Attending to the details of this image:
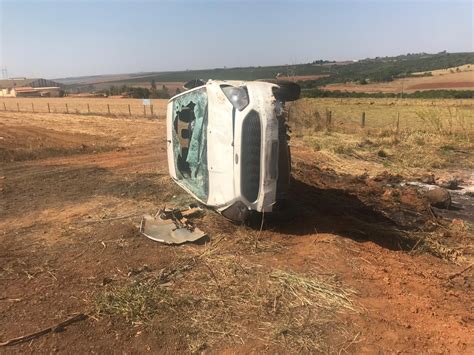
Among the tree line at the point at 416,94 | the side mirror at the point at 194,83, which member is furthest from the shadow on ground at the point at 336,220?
the tree line at the point at 416,94

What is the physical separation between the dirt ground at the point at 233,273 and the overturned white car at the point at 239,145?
499 mm

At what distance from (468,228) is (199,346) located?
572 cm

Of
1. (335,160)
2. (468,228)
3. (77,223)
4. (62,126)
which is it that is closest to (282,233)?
(77,223)

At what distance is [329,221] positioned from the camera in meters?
6.26

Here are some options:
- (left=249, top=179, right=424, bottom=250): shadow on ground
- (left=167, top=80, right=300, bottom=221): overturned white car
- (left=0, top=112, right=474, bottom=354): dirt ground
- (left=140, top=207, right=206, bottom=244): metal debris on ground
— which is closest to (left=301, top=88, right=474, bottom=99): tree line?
(left=249, top=179, right=424, bottom=250): shadow on ground

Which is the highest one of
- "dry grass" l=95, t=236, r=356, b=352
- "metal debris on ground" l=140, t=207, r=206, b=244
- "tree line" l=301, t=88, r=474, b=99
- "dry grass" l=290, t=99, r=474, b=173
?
"metal debris on ground" l=140, t=207, r=206, b=244

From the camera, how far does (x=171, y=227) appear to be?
555cm

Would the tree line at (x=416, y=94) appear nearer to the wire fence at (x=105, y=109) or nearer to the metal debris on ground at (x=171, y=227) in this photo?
the wire fence at (x=105, y=109)

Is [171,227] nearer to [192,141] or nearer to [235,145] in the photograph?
[192,141]

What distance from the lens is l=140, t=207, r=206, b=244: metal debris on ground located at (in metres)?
5.25

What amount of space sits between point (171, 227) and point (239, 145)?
4.67ft

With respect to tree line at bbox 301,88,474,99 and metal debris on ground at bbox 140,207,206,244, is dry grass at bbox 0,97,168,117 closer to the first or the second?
tree line at bbox 301,88,474,99

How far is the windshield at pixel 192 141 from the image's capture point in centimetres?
572

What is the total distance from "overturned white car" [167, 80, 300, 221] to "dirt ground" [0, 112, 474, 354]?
50 centimetres
